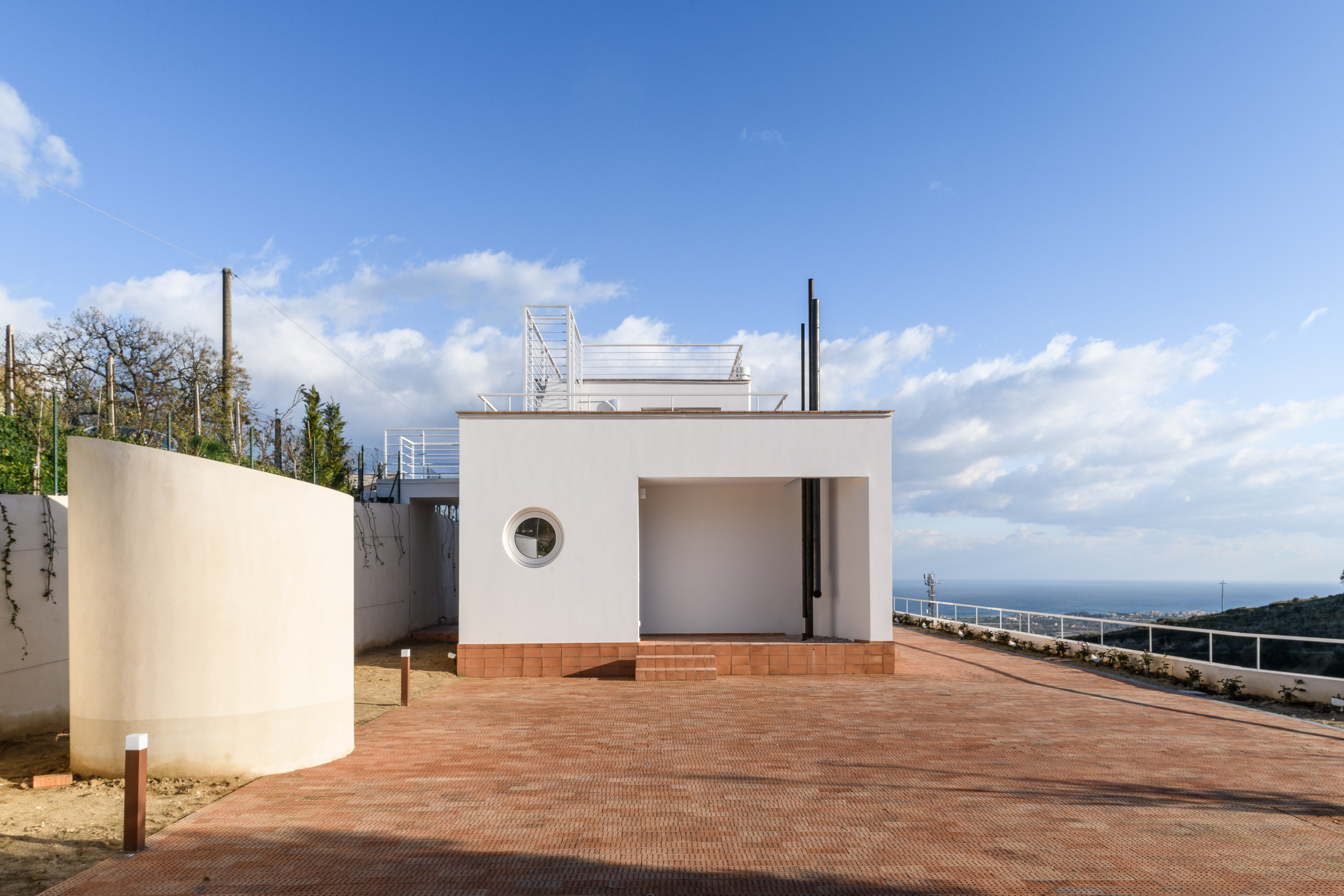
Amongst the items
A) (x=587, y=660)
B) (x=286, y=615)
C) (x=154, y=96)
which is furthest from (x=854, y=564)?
(x=154, y=96)

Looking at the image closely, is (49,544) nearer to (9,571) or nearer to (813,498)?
(9,571)

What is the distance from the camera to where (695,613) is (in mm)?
14070

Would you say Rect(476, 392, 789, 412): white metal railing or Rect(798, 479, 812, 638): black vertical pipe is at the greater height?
Rect(476, 392, 789, 412): white metal railing

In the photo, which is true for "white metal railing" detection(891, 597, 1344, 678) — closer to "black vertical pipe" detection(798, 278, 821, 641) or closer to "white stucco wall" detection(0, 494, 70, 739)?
"black vertical pipe" detection(798, 278, 821, 641)

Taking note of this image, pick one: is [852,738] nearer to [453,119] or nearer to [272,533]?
[272,533]

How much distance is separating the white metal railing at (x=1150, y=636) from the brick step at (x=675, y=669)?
3017 mm

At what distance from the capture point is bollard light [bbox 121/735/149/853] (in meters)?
4.68

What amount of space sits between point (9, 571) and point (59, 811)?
337 cm

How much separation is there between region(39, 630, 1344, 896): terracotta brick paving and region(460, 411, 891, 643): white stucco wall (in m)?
2.50

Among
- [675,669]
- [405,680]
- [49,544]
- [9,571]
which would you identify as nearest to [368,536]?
[405,680]

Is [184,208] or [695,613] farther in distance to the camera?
[695,613]

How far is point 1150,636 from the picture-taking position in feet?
42.1

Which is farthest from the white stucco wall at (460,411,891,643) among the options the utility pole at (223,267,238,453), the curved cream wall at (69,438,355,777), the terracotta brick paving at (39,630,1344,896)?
the utility pole at (223,267,238,453)

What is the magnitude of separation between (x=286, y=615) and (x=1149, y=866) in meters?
6.76
